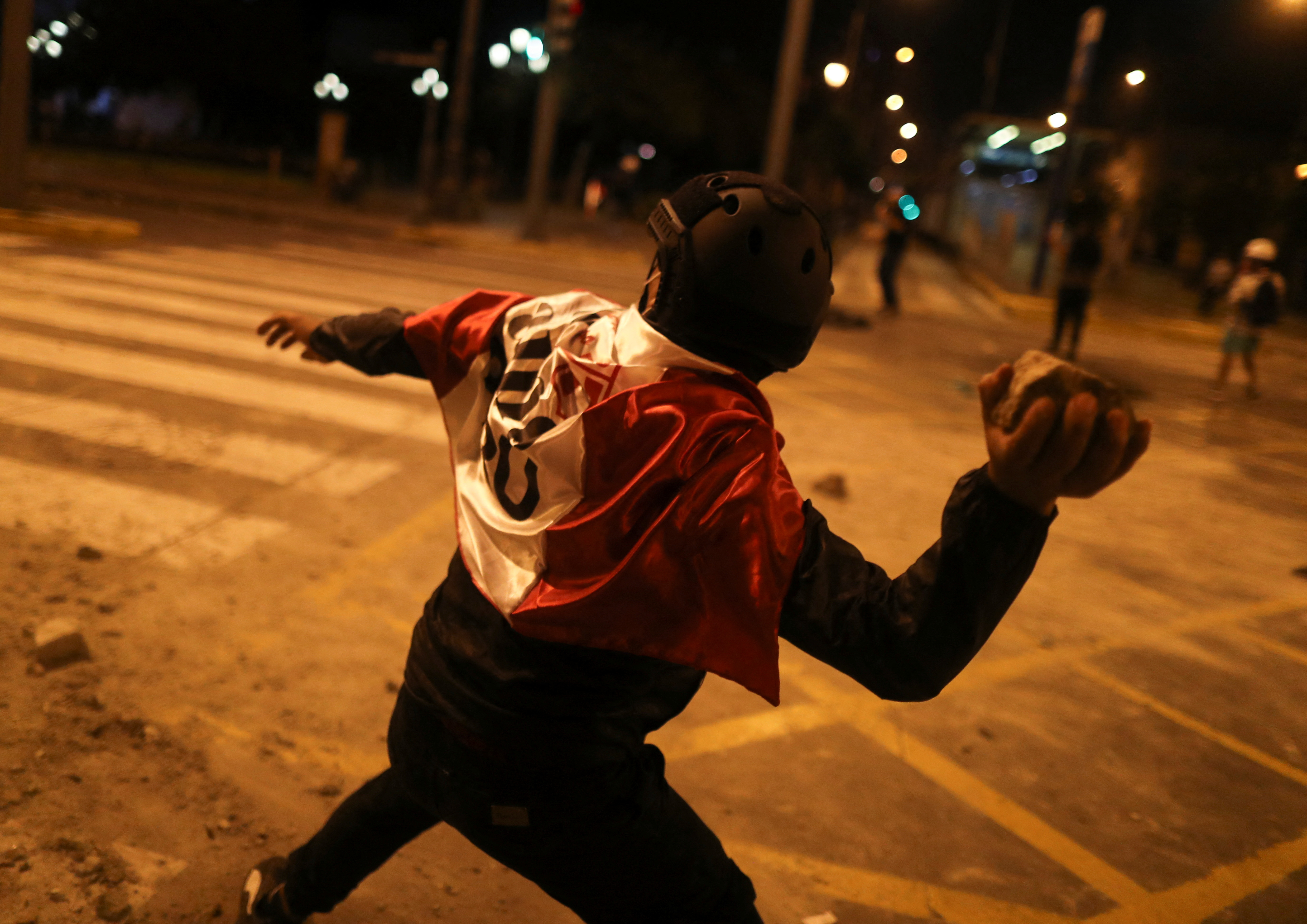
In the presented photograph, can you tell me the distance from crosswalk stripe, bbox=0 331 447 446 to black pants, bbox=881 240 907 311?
11.2 meters

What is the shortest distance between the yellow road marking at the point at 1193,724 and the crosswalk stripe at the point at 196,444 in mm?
3580

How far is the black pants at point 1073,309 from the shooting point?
1387 centimetres

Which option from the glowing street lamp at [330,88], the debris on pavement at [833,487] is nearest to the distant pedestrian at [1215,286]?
the debris on pavement at [833,487]

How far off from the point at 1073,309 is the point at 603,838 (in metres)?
13.9

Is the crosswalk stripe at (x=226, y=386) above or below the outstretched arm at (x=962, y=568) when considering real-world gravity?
below

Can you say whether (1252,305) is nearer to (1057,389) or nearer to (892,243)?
(892,243)

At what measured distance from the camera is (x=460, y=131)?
76.5ft

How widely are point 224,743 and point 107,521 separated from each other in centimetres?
177

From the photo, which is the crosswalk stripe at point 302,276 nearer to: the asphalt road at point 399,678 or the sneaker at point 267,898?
the asphalt road at point 399,678

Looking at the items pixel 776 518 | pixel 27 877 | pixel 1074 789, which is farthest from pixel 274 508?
pixel 776 518

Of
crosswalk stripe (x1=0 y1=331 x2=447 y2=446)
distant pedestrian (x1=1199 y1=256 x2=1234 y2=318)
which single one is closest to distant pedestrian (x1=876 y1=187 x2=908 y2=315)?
distant pedestrian (x1=1199 y1=256 x2=1234 y2=318)

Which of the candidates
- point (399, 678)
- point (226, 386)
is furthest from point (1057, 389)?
point (226, 386)

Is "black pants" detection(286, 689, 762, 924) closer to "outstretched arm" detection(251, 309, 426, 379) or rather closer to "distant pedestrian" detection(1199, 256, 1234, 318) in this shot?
"outstretched arm" detection(251, 309, 426, 379)

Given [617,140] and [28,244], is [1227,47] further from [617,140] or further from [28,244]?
[28,244]
